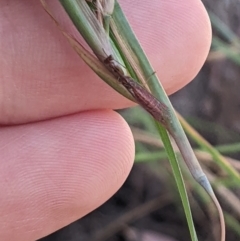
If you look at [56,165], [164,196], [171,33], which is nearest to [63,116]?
[56,165]

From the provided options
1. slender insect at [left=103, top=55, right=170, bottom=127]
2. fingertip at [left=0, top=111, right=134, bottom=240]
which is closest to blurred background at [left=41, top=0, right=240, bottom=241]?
fingertip at [left=0, top=111, right=134, bottom=240]

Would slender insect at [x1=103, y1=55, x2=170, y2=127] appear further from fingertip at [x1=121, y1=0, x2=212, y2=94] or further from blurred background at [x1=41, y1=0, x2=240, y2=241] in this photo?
blurred background at [x1=41, y1=0, x2=240, y2=241]

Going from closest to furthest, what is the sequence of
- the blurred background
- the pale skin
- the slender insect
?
the slender insect
the pale skin
the blurred background

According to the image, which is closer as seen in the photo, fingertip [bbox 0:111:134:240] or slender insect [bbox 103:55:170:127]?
slender insect [bbox 103:55:170:127]

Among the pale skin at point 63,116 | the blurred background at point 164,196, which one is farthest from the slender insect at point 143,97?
the blurred background at point 164,196

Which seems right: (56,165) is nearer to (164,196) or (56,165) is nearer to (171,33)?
(171,33)

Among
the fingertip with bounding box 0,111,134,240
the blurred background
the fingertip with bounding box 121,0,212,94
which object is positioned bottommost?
the blurred background

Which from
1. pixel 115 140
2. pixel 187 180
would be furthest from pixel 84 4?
pixel 187 180
